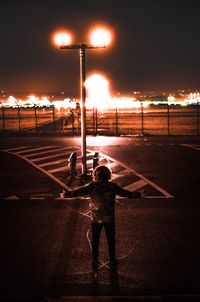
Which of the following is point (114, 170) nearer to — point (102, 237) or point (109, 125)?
point (102, 237)

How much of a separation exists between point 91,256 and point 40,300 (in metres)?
1.99

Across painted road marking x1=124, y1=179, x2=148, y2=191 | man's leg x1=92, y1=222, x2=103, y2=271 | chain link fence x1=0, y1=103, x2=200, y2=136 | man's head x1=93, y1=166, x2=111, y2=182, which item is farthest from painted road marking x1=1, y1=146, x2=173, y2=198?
chain link fence x1=0, y1=103, x2=200, y2=136

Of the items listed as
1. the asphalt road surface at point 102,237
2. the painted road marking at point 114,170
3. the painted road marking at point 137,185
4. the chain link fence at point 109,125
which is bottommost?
the asphalt road surface at point 102,237

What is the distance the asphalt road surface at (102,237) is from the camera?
6418 mm

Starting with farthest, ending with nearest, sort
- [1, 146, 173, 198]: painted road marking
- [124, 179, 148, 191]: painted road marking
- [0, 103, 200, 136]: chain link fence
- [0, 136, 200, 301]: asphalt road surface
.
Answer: [0, 103, 200, 136]: chain link fence, [1, 146, 173, 198]: painted road marking, [124, 179, 148, 191]: painted road marking, [0, 136, 200, 301]: asphalt road surface

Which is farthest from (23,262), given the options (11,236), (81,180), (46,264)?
(81,180)

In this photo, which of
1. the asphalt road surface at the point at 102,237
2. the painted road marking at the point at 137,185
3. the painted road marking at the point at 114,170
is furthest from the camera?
the painted road marking at the point at 114,170

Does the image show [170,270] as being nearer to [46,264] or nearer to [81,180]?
[46,264]

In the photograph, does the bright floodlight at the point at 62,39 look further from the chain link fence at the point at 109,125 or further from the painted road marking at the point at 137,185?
the chain link fence at the point at 109,125

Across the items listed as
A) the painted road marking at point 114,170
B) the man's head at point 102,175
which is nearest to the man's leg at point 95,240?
the man's head at point 102,175

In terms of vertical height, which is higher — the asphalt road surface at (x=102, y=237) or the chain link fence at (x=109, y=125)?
the chain link fence at (x=109, y=125)

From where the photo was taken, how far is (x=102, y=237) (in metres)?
8.98

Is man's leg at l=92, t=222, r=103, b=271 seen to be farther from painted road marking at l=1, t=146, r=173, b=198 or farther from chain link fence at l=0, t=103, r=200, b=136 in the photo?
chain link fence at l=0, t=103, r=200, b=136

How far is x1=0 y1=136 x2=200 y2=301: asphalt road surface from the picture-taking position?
21.1 feet
